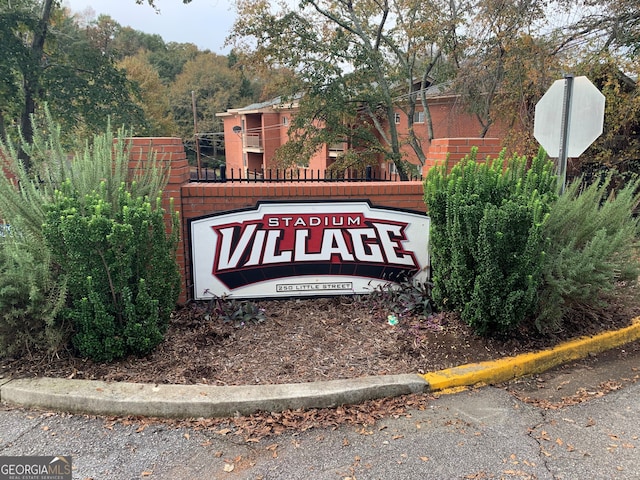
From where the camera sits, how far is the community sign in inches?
195

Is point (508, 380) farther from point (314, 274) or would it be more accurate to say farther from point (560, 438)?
point (314, 274)

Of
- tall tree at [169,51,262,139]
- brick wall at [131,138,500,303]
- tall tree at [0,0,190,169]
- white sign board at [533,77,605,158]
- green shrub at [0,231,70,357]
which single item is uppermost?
tall tree at [169,51,262,139]

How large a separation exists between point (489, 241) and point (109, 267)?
300 cm

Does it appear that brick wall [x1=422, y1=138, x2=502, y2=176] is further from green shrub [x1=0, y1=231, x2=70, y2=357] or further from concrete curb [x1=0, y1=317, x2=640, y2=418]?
green shrub [x1=0, y1=231, x2=70, y2=357]

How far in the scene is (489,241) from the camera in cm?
378

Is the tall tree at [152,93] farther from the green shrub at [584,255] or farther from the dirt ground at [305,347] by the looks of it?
the green shrub at [584,255]

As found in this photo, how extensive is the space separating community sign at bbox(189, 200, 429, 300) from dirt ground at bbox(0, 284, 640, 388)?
26cm

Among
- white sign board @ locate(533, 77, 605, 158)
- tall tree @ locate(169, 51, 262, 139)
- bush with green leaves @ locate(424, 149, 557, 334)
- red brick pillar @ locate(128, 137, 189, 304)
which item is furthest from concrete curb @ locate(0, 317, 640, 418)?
tall tree @ locate(169, 51, 262, 139)

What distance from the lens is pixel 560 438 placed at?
118 inches

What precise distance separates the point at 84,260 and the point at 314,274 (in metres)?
2.42

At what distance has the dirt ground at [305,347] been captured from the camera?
3.61 metres

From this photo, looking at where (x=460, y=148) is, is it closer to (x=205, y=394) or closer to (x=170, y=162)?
(x=170, y=162)

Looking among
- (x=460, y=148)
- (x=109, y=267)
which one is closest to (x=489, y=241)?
(x=460, y=148)

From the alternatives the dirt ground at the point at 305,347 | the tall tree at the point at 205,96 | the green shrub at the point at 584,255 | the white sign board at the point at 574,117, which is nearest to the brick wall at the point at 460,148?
the white sign board at the point at 574,117
